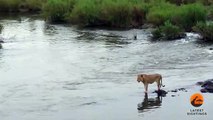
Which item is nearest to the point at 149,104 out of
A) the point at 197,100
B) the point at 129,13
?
the point at 197,100

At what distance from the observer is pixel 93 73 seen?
2536 centimetres

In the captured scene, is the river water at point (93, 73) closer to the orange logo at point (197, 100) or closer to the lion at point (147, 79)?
the orange logo at point (197, 100)

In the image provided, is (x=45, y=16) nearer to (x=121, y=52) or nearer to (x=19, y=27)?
(x=19, y=27)

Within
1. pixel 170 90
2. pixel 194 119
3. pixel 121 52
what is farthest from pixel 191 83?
pixel 121 52

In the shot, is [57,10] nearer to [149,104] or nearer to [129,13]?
[129,13]

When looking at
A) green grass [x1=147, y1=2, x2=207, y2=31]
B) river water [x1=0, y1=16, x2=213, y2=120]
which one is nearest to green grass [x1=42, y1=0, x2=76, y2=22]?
river water [x1=0, y1=16, x2=213, y2=120]

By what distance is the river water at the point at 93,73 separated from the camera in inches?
761

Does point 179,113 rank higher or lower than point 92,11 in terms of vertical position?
lower

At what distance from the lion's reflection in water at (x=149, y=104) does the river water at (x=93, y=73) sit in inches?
2.5

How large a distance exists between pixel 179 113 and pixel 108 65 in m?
9.08

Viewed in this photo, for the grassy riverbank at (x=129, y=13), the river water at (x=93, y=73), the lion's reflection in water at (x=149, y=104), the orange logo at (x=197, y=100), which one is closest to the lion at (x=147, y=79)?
the river water at (x=93, y=73)

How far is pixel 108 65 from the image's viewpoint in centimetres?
2714

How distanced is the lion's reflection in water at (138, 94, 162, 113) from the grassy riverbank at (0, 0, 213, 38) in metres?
14.8

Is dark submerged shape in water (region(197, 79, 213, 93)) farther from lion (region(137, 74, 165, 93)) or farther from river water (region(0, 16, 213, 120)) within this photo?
lion (region(137, 74, 165, 93))
